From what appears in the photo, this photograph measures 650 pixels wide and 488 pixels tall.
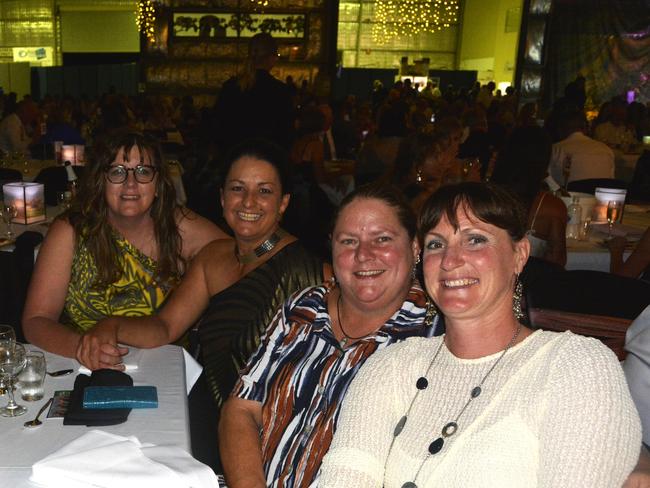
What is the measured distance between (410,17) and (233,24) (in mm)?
7090

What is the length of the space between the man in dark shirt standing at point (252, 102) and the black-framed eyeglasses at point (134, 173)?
242 centimetres

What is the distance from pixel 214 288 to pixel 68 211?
627 millimetres

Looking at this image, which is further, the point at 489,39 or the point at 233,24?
the point at 489,39

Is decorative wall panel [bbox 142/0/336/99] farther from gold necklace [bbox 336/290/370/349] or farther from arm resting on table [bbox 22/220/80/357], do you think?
gold necklace [bbox 336/290/370/349]

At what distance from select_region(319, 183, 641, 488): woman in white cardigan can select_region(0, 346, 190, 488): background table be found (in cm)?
43

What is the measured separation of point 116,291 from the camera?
106 inches

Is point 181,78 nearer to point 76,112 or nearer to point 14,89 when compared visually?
point 76,112

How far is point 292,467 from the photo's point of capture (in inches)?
73.2

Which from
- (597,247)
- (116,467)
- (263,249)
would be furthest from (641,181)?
(116,467)

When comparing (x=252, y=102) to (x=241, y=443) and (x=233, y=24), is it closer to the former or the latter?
(x=241, y=443)

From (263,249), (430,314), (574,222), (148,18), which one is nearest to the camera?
(430,314)

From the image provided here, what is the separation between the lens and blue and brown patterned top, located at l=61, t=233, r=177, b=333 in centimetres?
263

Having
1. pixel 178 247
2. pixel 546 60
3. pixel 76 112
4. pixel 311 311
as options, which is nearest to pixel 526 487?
pixel 311 311

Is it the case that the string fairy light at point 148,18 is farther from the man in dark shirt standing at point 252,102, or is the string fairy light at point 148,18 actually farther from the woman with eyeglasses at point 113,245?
the woman with eyeglasses at point 113,245
